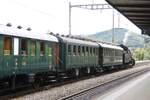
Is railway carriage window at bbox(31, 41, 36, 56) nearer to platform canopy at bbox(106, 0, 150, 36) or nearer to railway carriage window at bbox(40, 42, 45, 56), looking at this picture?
railway carriage window at bbox(40, 42, 45, 56)

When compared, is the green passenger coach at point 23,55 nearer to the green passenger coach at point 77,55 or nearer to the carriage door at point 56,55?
the carriage door at point 56,55

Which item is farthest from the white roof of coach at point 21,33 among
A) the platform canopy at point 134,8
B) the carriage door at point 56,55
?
the platform canopy at point 134,8

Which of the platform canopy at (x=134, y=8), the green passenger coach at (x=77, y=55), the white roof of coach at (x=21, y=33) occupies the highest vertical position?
the platform canopy at (x=134, y=8)

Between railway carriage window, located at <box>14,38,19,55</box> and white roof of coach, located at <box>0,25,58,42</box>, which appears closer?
white roof of coach, located at <box>0,25,58,42</box>

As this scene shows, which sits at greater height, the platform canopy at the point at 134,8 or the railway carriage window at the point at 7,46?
the platform canopy at the point at 134,8

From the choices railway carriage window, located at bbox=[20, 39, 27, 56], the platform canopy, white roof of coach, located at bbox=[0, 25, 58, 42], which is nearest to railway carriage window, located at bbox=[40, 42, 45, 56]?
white roof of coach, located at bbox=[0, 25, 58, 42]

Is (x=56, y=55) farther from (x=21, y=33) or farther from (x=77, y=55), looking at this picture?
(x=21, y=33)

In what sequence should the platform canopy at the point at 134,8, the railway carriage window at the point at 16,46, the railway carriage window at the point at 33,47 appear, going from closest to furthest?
the railway carriage window at the point at 16,46, the railway carriage window at the point at 33,47, the platform canopy at the point at 134,8

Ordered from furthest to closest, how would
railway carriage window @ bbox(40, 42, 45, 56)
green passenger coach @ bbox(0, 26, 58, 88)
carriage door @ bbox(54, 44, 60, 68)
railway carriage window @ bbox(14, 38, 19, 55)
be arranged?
carriage door @ bbox(54, 44, 60, 68) → railway carriage window @ bbox(40, 42, 45, 56) → railway carriage window @ bbox(14, 38, 19, 55) → green passenger coach @ bbox(0, 26, 58, 88)

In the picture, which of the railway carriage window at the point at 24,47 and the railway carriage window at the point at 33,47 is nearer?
the railway carriage window at the point at 24,47

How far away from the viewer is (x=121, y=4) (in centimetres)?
2916

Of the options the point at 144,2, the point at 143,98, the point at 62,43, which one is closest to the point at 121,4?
the point at 144,2

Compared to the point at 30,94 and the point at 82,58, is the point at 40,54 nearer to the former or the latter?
the point at 30,94

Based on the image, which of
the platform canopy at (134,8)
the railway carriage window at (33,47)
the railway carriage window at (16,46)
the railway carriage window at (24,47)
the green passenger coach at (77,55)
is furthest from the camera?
the platform canopy at (134,8)
